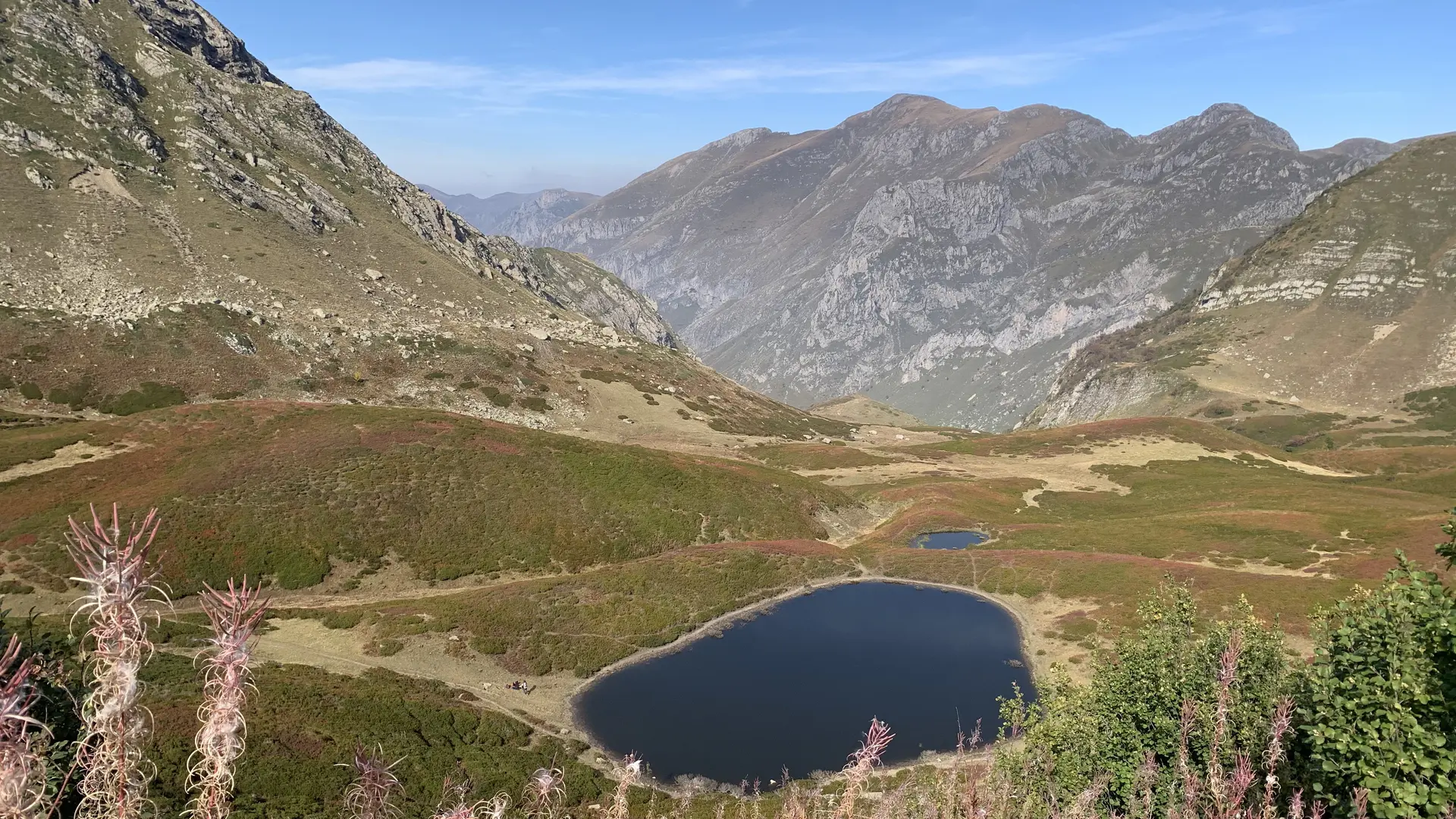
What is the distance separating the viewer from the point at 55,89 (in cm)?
16225

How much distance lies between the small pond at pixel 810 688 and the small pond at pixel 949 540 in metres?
21.3

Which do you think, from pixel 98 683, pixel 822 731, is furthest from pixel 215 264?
pixel 98 683

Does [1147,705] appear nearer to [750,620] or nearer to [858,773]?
[858,773]

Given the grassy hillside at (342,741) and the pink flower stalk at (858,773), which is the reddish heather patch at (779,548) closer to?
the grassy hillside at (342,741)

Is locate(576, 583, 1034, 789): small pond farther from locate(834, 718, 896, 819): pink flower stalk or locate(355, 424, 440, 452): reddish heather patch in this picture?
locate(355, 424, 440, 452): reddish heather patch

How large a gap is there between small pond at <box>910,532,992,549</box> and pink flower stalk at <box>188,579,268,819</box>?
9317 centimetres

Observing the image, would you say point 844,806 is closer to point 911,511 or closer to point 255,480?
point 255,480

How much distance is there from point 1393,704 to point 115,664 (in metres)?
27.1

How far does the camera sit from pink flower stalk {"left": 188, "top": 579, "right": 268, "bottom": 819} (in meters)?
6.04

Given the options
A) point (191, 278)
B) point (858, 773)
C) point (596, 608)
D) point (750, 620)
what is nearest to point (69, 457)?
point (596, 608)

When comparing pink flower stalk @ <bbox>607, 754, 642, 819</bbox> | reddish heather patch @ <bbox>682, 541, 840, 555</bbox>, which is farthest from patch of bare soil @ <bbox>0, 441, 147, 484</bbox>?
pink flower stalk @ <bbox>607, 754, 642, 819</bbox>

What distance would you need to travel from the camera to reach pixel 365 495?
72250 millimetres

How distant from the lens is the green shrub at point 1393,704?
58.7 feet

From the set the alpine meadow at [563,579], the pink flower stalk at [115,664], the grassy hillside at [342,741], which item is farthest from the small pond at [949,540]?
the pink flower stalk at [115,664]
